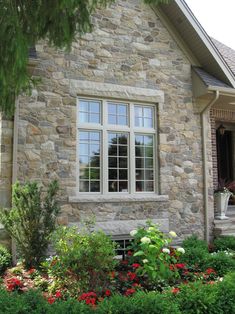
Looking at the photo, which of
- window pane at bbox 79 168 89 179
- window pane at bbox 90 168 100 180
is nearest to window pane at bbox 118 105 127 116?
window pane at bbox 90 168 100 180

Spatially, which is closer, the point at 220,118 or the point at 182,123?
the point at 182,123

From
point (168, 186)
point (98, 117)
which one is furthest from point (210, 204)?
point (98, 117)

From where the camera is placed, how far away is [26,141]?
24.6 ft

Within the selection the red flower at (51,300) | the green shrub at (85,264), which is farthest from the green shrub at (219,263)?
the red flower at (51,300)

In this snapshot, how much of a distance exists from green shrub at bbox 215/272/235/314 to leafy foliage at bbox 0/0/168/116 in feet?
11.4

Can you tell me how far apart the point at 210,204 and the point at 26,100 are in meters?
5.03

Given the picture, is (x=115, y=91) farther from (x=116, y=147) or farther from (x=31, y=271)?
(x=31, y=271)

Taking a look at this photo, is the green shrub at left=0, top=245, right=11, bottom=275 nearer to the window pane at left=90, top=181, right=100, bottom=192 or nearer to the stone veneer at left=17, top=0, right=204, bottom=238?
the stone veneer at left=17, top=0, right=204, bottom=238

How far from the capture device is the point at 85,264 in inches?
212

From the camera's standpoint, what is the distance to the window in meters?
8.14

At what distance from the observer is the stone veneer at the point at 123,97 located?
768 centimetres

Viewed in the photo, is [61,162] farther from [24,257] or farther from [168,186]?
[168,186]

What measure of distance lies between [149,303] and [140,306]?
107 millimetres

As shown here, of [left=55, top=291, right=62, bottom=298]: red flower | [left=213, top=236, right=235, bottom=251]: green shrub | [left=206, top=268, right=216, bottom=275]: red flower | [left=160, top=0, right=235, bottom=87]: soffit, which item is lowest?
[left=55, top=291, right=62, bottom=298]: red flower
